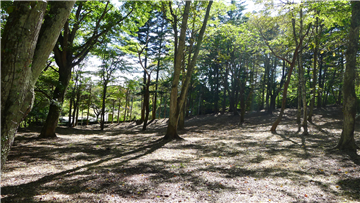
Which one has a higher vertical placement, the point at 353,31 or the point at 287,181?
the point at 353,31

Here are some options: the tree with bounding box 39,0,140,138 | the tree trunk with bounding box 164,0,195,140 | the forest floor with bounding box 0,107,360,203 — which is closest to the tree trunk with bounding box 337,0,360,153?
the forest floor with bounding box 0,107,360,203

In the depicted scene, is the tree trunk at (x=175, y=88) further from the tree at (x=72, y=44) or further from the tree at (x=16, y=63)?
the tree at (x=16, y=63)

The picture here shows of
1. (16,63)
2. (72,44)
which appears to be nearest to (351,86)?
(16,63)

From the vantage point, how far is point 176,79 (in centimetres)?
945

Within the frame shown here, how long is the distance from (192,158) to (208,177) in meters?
1.91

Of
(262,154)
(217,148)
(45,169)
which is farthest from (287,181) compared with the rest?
(45,169)

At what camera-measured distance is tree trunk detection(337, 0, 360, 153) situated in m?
6.74

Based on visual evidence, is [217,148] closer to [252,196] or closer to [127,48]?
[252,196]

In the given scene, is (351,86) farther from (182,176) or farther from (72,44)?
(72,44)

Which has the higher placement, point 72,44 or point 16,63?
point 72,44

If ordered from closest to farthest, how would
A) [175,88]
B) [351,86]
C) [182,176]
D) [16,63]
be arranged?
1. [16,63]
2. [182,176]
3. [351,86]
4. [175,88]

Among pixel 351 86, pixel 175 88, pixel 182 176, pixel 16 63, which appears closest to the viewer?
pixel 16 63

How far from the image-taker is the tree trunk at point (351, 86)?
6.74m

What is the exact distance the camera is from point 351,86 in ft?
22.2
